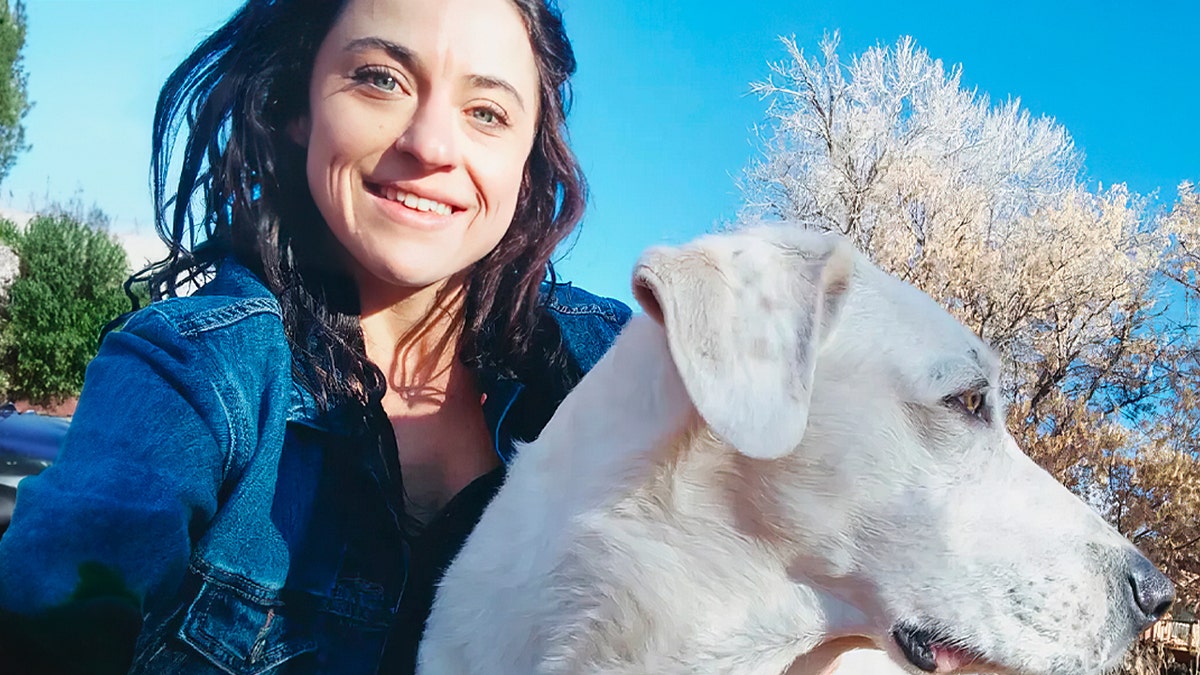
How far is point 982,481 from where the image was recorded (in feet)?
4.27

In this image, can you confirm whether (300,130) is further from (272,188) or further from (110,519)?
(110,519)

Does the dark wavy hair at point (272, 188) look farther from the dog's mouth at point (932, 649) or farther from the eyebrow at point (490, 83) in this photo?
the dog's mouth at point (932, 649)

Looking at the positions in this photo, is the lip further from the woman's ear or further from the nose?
the woman's ear

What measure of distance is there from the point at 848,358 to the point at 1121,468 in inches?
163

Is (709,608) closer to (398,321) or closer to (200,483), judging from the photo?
(200,483)

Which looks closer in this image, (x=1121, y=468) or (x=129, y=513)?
(x=129, y=513)

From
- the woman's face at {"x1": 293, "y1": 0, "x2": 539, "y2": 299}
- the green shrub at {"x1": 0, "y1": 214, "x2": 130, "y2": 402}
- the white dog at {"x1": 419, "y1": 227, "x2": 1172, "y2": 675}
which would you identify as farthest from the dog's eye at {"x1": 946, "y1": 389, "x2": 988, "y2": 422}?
the green shrub at {"x1": 0, "y1": 214, "x2": 130, "y2": 402}

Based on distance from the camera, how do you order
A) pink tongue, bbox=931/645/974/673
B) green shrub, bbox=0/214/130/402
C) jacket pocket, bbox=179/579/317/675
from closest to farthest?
pink tongue, bbox=931/645/974/673, jacket pocket, bbox=179/579/317/675, green shrub, bbox=0/214/130/402

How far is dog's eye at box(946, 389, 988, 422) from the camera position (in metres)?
1.34

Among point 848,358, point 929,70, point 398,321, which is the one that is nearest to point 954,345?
point 848,358

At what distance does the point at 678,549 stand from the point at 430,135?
34.3 inches

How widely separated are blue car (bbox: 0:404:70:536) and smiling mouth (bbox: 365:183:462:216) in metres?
1.04

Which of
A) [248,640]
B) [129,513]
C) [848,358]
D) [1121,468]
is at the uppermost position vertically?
[1121,468]

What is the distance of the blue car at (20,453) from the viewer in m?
2.00
